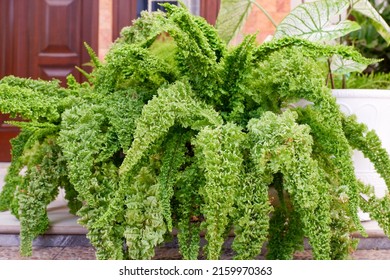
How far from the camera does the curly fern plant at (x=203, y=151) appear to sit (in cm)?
84

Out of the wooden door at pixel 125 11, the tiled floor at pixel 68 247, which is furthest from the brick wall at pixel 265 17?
the tiled floor at pixel 68 247

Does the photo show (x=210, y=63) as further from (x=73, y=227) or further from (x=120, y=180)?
(x=73, y=227)

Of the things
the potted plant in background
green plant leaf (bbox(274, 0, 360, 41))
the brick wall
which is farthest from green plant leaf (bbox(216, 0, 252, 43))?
the brick wall

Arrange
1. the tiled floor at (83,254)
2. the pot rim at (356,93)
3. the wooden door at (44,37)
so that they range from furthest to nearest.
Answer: the wooden door at (44,37) → the pot rim at (356,93) → the tiled floor at (83,254)

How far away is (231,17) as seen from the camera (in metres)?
1.35

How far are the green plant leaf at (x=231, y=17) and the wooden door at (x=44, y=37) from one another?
203 centimetres

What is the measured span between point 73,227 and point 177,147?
44 centimetres

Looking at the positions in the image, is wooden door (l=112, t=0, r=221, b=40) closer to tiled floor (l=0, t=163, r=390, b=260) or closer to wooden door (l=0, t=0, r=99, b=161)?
wooden door (l=0, t=0, r=99, b=161)

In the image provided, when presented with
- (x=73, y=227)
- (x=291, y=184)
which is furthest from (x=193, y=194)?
(x=73, y=227)

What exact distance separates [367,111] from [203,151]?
2.05 ft

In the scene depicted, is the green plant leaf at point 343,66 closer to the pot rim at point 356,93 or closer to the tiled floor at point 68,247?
the pot rim at point 356,93

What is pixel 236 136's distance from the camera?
861 millimetres

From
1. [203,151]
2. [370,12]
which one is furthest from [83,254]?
[370,12]

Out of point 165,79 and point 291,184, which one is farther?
point 165,79
